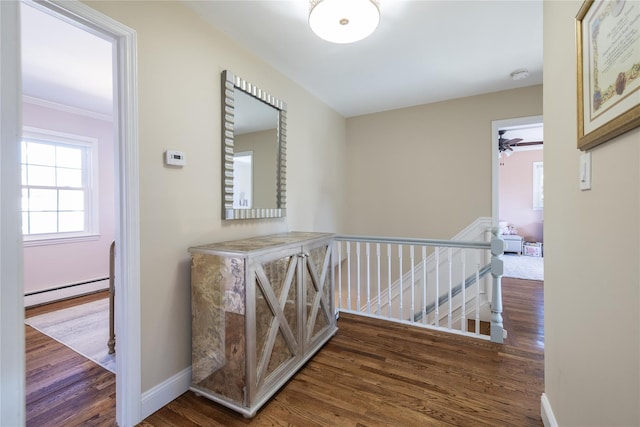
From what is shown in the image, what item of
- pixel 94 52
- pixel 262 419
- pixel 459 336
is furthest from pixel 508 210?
pixel 94 52

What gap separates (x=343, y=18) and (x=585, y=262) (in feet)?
5.39

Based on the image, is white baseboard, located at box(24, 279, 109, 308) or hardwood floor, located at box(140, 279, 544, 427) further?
white baseboard, located at box(24, 279, 109, 308)

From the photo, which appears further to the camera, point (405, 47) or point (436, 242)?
point (436, 242)

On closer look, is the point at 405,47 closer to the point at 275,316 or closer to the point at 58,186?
the point at 275,316

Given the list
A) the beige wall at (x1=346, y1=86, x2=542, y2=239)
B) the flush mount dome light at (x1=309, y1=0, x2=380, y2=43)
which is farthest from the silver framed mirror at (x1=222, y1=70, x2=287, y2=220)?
the beige wall at (x1=346, y1=86, x2=542, y2=239)

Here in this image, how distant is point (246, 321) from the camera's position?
1.47 meters

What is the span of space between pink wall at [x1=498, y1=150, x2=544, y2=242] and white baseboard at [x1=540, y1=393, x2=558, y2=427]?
22.3 feet

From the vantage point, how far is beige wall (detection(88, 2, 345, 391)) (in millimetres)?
1517

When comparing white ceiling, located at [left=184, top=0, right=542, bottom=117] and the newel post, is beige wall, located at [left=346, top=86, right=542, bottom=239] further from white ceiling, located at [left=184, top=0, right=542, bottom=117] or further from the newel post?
the newel post

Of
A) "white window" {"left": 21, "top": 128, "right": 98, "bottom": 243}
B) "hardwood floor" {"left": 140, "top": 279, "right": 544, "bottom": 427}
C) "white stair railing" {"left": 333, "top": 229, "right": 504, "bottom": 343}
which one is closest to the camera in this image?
"hardwood floor" {"left": 140, "top": 279, "right": 544, "bottom": 427}

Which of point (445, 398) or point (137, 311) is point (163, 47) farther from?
point (445, 398)

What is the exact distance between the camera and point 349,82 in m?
2.86

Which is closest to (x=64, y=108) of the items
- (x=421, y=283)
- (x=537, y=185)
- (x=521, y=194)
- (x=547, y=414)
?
(x=421, y=283)

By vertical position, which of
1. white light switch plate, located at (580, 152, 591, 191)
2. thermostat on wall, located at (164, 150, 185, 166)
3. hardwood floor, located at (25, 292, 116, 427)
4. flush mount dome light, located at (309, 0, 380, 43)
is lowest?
hardwood floor, located at (25, 292, 116, 427)
